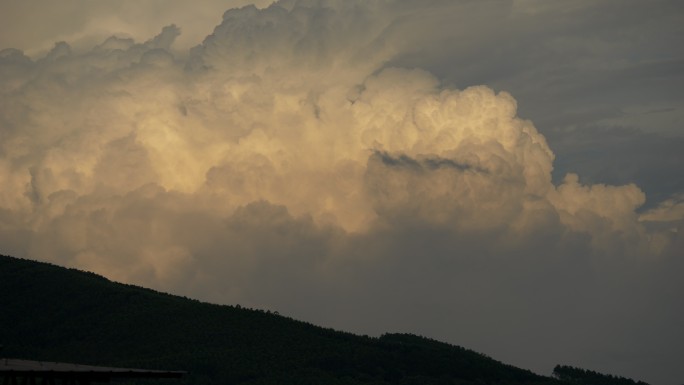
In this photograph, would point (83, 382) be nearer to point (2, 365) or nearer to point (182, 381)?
point (2, 365)

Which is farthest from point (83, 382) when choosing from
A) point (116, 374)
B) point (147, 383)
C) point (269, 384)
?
point (269, 384)

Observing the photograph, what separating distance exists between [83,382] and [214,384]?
450 feet

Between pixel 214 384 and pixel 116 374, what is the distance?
456ft

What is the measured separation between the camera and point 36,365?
6228cm

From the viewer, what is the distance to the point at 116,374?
207 feet

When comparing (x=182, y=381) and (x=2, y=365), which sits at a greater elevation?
(x=182, y=381)

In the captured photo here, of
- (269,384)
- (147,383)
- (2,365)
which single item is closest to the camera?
(2,365)

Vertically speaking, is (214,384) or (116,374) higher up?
(214,384)

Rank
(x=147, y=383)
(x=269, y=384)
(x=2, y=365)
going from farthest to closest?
(x=269, y=384) → (x=147, y=383) → (x=2, y=365)

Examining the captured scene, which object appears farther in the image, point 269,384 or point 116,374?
point 269,384

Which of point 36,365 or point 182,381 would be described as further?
point 182,381

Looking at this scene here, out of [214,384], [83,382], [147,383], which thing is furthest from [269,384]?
[83,382]

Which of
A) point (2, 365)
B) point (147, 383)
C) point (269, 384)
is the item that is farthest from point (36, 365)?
point (269, 384)

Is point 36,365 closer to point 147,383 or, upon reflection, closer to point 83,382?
point 83,382
